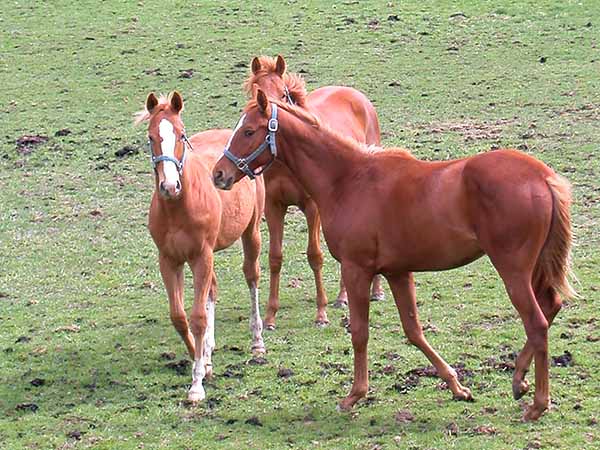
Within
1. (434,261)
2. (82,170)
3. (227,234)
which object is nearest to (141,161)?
(82,170)

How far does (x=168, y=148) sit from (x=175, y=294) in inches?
43.2

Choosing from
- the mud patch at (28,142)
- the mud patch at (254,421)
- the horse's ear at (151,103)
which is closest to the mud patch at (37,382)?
the mud patch at (254,421)

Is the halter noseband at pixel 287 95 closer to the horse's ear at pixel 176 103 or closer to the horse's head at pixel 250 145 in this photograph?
the horse's ear at pixel 176 103

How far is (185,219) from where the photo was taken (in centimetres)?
749

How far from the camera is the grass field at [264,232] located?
6816mm

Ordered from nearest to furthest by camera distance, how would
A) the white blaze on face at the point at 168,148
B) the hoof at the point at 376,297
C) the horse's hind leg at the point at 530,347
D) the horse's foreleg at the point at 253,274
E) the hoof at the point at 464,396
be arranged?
the horse's hind leg at the point at 530,347, the hoof at the point at 464,396, the white blaze on face at the point at 168,148, the horse's foreleg at the point at 253,274, the hoof at the point at 376,297

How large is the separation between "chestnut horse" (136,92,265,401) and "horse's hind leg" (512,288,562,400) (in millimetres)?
2068

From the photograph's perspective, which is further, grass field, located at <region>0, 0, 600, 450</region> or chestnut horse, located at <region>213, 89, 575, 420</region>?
grass field, located at <region>0, 0, 600, 450</region>

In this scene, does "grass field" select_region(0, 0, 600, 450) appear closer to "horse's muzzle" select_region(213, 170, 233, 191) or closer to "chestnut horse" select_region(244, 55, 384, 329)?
"chestnut horse" select_region(244, 55, 384, 329)

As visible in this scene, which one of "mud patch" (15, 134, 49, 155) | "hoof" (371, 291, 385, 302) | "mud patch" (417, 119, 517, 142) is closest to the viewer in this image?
"hoof" (371, 291, 385, 302)

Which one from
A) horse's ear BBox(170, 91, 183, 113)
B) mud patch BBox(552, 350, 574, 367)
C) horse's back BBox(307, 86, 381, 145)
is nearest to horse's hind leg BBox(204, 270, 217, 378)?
horse's ear BBox(170, 91, 183, 113)

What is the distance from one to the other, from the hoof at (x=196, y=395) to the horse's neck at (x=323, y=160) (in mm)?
1495

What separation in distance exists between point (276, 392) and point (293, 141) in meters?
1.69

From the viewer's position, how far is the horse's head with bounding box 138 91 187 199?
278 inches
